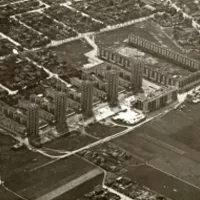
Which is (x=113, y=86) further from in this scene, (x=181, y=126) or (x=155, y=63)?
(x=155, y=63)

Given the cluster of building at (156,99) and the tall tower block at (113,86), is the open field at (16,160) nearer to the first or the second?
the tall tower block at (113,86)

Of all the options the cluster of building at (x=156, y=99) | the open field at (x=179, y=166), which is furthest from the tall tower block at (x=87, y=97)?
the open field at (x=179, y=166)

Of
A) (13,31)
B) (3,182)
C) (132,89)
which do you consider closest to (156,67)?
(132,89)

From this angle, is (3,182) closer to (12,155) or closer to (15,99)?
(12,155)

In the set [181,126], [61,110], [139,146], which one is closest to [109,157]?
[139,146]

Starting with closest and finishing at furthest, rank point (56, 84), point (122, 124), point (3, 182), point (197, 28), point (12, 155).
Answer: point (3, 182)
point (12, 155)
point (122, 124)
point (56, 84)
point (197, 28)

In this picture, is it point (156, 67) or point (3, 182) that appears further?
point (156, 67)

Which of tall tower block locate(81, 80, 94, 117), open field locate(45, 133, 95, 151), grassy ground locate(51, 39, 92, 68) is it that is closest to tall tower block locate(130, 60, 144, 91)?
A: tall tower block locate(81, 80, 94, 117)
